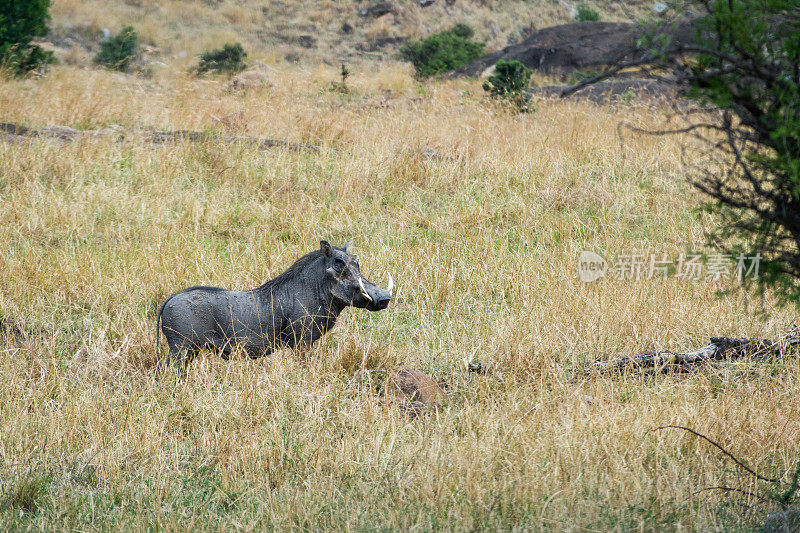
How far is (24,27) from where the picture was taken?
13.3m

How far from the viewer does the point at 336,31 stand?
91.2ft

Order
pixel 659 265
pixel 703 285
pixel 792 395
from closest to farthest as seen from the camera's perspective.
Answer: pixel 792 395 < pixel 703 285 < pixel 659 265

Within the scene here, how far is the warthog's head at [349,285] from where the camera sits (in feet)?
13.5

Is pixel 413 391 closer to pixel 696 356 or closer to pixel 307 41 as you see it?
pixel 696 356

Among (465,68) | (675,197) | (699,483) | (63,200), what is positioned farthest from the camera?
(465,68)

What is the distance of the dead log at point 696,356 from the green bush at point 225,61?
14.1m

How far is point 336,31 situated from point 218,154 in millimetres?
20824

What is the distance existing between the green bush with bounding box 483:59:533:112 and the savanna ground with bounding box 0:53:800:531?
4.04 feet

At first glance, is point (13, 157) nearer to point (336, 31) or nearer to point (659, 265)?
point (659, 265)

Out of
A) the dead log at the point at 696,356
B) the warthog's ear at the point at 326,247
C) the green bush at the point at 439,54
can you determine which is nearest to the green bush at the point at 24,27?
the green bush at the point at 439,54

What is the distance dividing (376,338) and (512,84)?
7.62 m

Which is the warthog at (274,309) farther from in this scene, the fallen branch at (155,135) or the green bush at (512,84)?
the green bush at (512,84)

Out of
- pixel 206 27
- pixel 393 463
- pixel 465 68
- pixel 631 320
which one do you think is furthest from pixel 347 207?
pixel 206 27

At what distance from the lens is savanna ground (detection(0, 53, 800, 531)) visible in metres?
3.18
